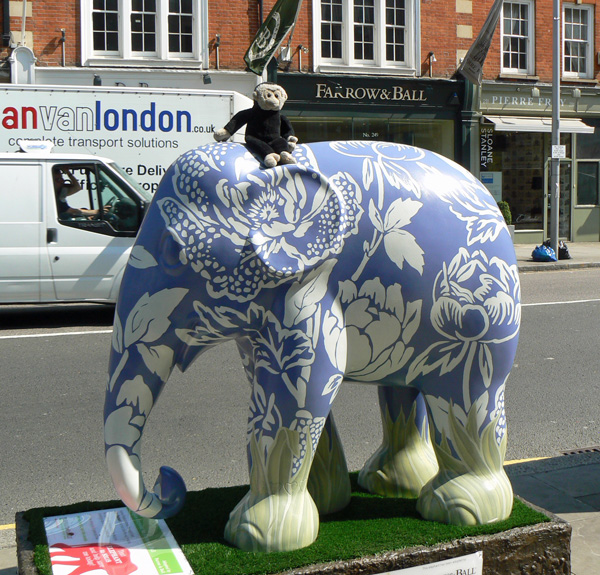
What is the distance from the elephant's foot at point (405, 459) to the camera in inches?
130

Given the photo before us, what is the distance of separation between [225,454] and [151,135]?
315 inches

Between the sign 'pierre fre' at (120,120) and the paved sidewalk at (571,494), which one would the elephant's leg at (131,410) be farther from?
the sign 'pierre fre' at (120,120)

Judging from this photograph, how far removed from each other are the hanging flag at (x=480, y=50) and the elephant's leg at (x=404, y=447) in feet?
Result: 51.6

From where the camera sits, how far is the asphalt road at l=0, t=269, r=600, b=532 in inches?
189

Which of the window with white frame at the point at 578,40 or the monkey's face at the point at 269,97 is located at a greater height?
the window with white frame at the point at 578,40

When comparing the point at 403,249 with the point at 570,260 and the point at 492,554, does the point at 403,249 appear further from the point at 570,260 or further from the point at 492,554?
the point at 570,260

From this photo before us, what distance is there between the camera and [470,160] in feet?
65.7

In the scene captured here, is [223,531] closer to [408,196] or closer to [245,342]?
[245,342]

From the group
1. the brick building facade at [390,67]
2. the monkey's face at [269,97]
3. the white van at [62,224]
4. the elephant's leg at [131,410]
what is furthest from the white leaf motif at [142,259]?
the brick building facade at [390,67]

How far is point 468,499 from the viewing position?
113 inches

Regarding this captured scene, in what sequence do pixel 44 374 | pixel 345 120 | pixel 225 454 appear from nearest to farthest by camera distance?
pixel 225 454 < pixel 44 374 < pixel 345 120

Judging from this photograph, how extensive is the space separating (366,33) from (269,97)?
1741 cm

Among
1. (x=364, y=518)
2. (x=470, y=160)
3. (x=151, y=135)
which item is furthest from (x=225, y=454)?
(x=470, y=160)

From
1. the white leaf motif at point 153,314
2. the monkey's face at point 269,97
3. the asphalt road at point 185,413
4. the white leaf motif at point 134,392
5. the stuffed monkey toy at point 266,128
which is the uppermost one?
the monkey's face at point 269,97
